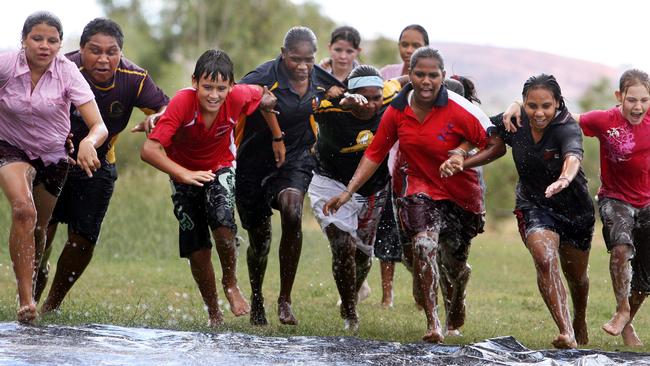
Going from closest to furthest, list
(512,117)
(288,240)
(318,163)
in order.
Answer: (512,117), (288,240), (318,163)

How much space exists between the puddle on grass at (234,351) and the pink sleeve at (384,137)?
152 cm

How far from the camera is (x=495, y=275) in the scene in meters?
15.0

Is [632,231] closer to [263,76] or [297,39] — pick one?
[297,39]

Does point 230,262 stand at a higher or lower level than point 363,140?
lower

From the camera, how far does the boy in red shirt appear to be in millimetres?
8195

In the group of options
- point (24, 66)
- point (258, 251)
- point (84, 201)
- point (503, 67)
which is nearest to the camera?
point (24, 66)

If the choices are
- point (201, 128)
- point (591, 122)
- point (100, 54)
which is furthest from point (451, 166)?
point (100, 54)

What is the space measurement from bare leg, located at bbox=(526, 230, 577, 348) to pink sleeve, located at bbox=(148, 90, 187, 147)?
2.59m

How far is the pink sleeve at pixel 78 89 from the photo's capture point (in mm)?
7922

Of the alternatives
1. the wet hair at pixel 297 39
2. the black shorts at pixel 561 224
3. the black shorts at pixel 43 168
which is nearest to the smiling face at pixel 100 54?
the black shorts at pixel 43 168

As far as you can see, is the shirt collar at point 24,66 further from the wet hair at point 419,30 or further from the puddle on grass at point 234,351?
the wet hair at point 419,30

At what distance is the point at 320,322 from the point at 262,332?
4.91ft

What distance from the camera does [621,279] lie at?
851cm

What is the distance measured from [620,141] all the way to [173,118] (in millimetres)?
3251
